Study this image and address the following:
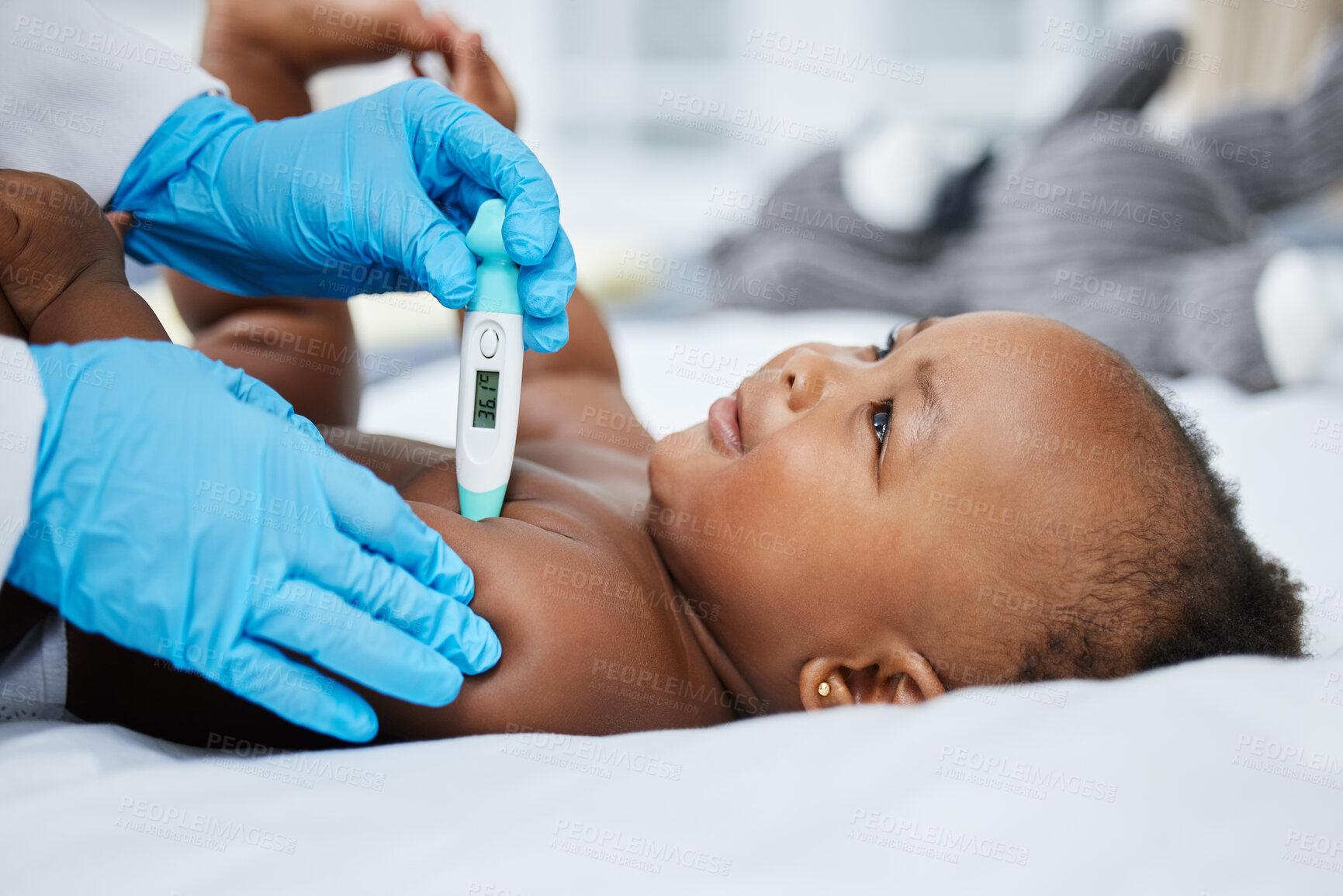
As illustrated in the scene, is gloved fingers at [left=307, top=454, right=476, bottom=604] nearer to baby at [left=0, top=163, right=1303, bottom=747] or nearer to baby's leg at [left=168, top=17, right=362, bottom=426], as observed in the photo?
baby at [left=0, top=163, right=1303, bottom=747]

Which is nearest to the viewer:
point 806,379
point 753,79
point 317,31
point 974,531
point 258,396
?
point 258,396

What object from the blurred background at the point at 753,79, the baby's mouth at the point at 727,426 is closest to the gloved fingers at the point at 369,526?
the baby's mouth at the point at 727,426

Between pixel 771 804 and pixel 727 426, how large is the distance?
460 millimetres

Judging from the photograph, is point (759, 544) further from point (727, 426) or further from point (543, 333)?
point (543, 333)

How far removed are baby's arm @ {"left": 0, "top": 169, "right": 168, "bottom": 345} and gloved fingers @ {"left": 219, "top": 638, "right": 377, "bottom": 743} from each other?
0.92 feet

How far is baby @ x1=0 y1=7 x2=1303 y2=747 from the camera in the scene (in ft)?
2.47

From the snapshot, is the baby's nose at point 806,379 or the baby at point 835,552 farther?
the baby's nose at point 806,379

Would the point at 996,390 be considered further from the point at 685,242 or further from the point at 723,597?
the point at 685,242

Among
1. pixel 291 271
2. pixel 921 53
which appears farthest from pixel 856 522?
pixel 921 53

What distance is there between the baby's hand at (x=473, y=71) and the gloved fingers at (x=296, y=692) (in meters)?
0.82

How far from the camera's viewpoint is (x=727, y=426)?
98cm

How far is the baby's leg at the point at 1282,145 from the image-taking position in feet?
7.48

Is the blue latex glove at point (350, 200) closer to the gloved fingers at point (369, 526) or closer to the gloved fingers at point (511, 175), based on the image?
the gloved fingers at point (511, 175)

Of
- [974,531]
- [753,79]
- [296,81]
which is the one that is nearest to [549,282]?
[974,531]
